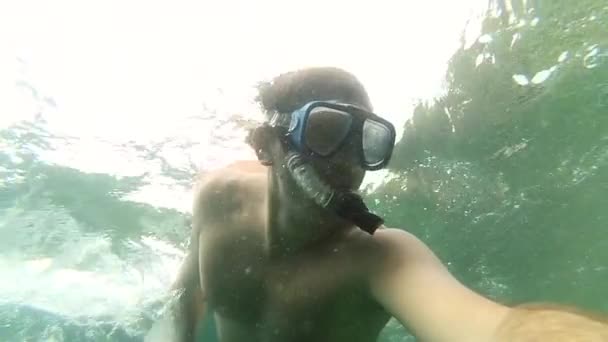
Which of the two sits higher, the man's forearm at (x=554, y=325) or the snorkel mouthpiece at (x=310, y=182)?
the man's forearm at (x=554, y=325)

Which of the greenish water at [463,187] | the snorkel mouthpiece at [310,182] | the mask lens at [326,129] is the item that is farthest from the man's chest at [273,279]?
the greenish water at [463,187]

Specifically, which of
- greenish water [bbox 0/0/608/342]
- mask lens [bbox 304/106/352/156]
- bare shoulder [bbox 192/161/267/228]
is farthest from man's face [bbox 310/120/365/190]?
greenish water [bbox 0/0/608/342]

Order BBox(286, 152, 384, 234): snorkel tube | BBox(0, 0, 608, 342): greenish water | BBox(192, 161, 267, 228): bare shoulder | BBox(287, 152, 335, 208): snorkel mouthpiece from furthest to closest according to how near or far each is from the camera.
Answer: BBox(0, 0, 608, 342): greenish water
BBox(192, 161, 267, 228): bare shoulder
BBox(287, 152, 335, 208): snorkel mouthpiece
BBox(286, 152, 384, 234): snorkel tube

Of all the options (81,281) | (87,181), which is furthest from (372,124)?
(81,281)

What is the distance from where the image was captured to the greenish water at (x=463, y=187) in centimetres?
973

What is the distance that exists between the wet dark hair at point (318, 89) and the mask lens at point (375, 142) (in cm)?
19

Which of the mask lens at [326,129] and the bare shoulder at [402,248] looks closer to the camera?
the bare shoulder at [402,248]

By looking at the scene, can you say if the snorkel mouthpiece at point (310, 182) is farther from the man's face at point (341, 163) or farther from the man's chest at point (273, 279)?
the man's chest at point (273, 279)

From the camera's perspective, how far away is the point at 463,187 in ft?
43.8

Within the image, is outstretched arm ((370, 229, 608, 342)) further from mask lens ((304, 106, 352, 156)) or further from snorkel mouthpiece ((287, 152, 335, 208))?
mask lens ((304, 106, 352, 156))

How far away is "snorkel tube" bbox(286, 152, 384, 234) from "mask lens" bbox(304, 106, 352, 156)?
0.15 metres

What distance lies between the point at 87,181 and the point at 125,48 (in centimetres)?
529

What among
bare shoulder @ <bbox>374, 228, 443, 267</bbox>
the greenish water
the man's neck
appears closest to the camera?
bare shoulder @ <bbox>374, 228, 443, 267</bbox>

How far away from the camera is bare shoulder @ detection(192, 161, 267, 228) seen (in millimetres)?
4562
